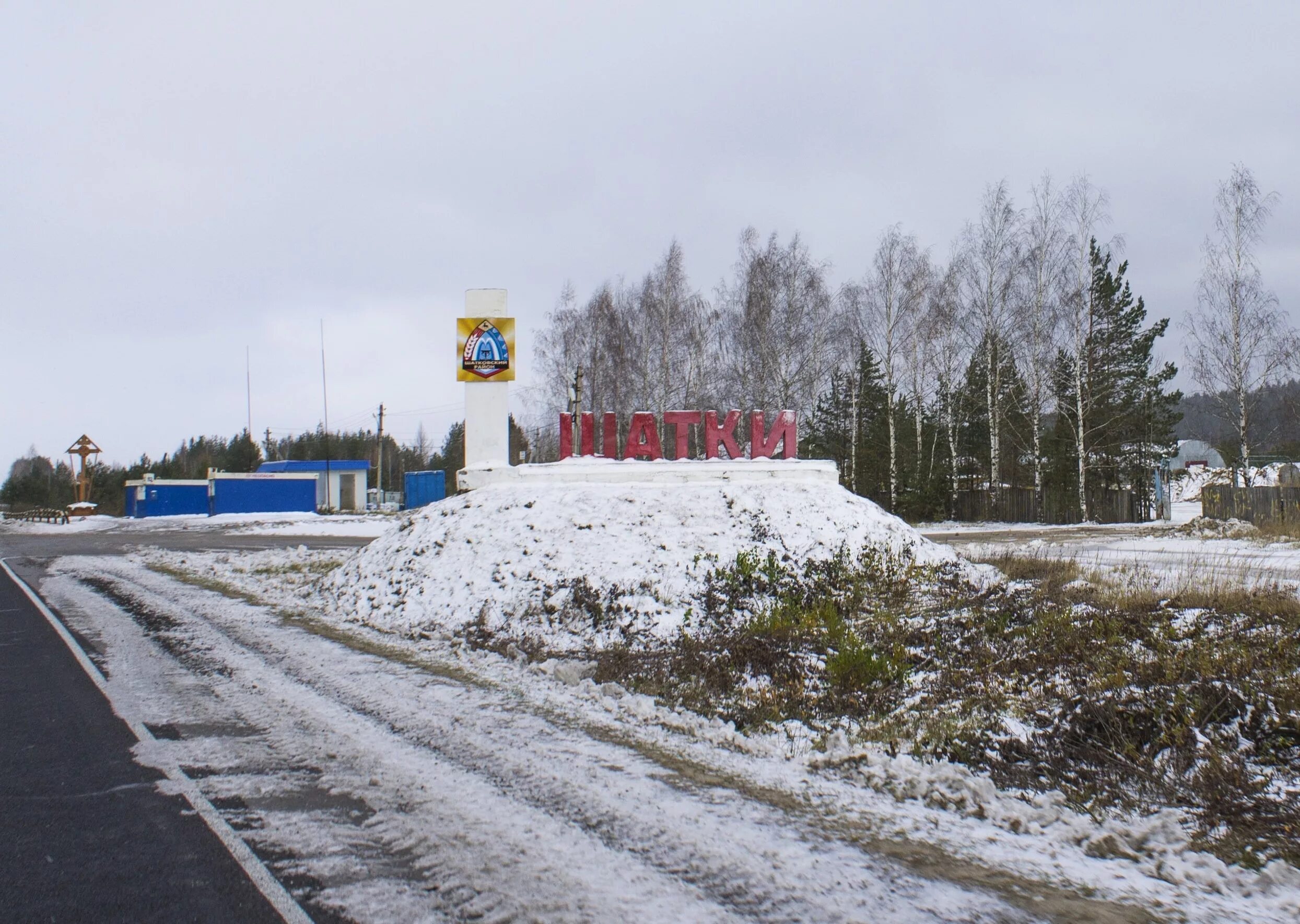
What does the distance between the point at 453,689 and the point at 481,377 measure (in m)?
10.4

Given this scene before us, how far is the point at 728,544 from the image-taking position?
12250 mm

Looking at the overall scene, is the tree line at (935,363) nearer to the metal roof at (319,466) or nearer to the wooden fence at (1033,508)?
the wooden fence at (1033,508)

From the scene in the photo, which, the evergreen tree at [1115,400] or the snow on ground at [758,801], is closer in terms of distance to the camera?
the snow on ground at [758,801]

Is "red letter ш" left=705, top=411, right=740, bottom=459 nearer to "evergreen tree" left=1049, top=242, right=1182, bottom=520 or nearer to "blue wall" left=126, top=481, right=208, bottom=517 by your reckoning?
"evergreen tree" left=1049, top=242, right=1182, bottom=520

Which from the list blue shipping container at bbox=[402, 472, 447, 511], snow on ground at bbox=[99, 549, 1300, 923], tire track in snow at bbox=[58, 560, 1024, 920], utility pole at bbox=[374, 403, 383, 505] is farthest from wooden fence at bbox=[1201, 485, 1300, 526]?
utility pole at bbox=[374, 403, 383, 505]

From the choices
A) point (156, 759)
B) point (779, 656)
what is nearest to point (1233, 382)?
point (779, 656)

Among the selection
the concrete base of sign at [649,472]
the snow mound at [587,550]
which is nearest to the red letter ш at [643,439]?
the concrete base of sign at [649,472]

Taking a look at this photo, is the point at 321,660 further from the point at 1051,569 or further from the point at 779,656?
the point at 1051,569

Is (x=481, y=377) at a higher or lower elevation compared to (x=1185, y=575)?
higher

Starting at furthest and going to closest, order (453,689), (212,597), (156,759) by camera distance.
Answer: (212,597) → (453,689) → (156,759)

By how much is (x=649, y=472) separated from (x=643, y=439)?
1750 millimetres

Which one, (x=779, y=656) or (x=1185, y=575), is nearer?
(x=779, y=656)

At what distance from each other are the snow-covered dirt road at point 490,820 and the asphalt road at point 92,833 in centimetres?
22

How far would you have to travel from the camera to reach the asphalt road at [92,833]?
3.58 metres
